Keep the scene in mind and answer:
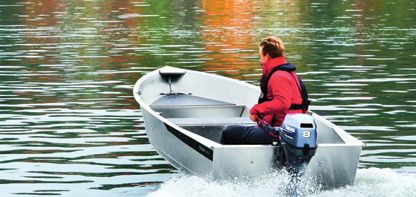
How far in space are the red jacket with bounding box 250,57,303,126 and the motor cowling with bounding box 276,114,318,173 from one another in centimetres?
77

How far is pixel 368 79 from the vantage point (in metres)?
28.5

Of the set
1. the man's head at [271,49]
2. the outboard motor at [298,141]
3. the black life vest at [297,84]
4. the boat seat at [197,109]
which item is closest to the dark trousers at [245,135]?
the black life vest at [297,84]

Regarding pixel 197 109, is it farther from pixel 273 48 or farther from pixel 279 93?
pixel 279 93

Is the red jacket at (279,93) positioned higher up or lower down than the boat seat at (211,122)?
higher up

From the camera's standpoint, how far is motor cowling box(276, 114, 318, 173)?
Answer: 42.3 ft

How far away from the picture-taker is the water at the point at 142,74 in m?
15.6

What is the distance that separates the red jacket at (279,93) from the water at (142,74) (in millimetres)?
1128

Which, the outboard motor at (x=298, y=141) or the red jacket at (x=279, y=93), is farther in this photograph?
the red jacket at (x=279, y=93)

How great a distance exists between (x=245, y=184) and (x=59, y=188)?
3207 millimetres

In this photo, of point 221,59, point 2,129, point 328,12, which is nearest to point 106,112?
point 2,129

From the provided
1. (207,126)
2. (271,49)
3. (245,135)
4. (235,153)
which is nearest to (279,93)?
(271,49)

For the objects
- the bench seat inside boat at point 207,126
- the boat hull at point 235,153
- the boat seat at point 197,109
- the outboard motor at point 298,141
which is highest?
the outboard motor at point 298,141

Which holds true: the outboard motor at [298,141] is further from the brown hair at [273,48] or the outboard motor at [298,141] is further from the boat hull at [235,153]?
the brown hair at [273,48]

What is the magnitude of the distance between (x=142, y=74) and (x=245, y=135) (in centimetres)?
1676
